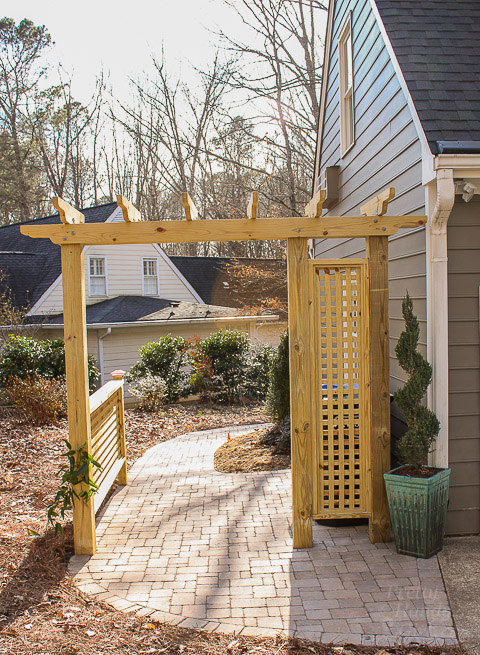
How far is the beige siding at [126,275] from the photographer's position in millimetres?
15595

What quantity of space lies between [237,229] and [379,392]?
1714 mm

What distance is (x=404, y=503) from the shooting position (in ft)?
13.4

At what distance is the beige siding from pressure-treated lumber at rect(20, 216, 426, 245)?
1188 centimetres

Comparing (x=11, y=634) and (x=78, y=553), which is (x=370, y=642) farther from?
(x=78, y=553)

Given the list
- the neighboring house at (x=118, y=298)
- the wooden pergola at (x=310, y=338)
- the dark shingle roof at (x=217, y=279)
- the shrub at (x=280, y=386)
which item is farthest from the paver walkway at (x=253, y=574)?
the dark shingle roof at (x=217, y=279)

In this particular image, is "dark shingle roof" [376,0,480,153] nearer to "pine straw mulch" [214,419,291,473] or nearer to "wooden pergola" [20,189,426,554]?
"wooden pergola" [20,189,426,554]

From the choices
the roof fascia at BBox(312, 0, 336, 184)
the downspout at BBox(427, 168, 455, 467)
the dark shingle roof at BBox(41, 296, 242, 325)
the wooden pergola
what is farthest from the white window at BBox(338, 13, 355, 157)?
the dark shingle roof at BBox(41, 296, 242, 325)

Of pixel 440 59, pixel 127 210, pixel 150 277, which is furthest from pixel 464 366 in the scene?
pixel 150 277

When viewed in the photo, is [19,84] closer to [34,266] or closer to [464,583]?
[34,266]

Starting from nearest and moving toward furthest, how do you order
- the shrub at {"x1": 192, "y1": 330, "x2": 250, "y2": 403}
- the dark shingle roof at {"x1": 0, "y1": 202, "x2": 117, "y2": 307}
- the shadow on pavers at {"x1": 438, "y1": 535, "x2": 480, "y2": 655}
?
the shadow on pavers at {"x1": 438, "y1": 535, "x2": 480, "y2": 655}
the shrub at {"x1": 192, "y1": 330, "x2": 250, "y2": 403}
the dark shingle roof at {"x1": 0, "y1": 202, "x2": 117, "y2": 307}

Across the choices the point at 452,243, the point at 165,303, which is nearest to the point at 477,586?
the point at 452,243

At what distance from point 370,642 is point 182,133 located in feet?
66.7

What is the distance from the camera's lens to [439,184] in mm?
4055

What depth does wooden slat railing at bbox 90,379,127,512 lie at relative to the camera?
4.71m
